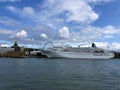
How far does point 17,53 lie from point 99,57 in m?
56.1

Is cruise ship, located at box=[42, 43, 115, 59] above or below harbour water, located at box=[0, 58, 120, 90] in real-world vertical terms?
above

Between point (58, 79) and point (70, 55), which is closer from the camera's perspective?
point (58, 79)

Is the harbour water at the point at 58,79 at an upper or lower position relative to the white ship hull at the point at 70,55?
lower

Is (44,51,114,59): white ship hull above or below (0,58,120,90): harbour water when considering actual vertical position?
above

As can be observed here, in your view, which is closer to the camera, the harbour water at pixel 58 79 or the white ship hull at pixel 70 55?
the harbour water at pixel 58 79

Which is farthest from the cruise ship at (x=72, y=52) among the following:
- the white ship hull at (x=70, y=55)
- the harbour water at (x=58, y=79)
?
the harbour water at (x=58, y=79)

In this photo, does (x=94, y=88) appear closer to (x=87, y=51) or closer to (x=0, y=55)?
(x=87, y=51)

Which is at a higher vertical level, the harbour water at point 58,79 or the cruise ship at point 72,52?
the cruise ship at point 72,52

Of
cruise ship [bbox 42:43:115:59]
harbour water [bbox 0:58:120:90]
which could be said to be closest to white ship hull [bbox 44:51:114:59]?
cruise ship [bbox 42:43:115:59]

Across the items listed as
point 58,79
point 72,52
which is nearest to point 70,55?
point 72,52

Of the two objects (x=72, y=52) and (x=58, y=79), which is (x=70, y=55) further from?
(x=58, y=79)

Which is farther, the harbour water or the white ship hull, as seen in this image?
the white ship hull

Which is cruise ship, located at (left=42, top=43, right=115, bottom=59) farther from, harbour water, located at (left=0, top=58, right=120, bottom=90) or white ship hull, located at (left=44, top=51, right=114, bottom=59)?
harbour water, located at (left=0, top=58, right=120, bottom=90)

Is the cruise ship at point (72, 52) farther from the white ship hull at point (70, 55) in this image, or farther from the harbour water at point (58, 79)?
the harbour water at point (58, 79)
